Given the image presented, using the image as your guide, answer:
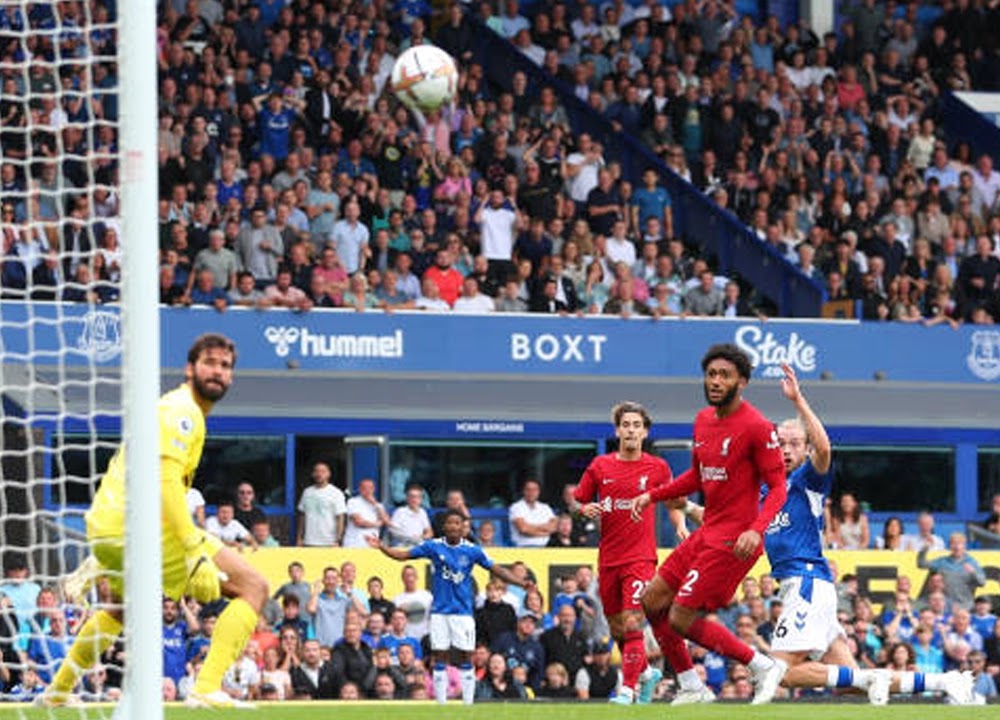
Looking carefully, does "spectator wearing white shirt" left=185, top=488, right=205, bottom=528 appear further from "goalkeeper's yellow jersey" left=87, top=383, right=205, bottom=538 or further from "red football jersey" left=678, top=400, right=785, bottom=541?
"goalkeeper's yellow jersey" left=87, top=383, right=205, bottom=538

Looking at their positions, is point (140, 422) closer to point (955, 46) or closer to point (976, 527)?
point (976, 527)

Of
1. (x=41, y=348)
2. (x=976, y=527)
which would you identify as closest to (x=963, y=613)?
(x=976, y=527)

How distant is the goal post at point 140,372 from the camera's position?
8453mm

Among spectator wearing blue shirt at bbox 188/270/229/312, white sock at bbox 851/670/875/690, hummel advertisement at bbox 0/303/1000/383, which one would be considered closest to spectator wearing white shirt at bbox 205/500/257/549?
hummel advertisement at bbox 0/303/1000/383

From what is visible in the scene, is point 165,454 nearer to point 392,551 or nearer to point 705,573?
point 705,573

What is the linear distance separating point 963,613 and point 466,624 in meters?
5.64

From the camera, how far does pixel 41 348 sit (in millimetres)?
20641

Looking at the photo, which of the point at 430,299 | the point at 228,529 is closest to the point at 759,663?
the point at 228,529

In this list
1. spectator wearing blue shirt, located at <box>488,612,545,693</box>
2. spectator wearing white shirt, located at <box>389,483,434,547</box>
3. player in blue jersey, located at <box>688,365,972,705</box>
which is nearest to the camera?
player in blue jersey, located at <box>688,365,972,705</box>

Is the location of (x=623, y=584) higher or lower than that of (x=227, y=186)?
lower

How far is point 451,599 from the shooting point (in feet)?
63.1

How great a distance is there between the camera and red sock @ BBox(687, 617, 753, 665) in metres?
13.7

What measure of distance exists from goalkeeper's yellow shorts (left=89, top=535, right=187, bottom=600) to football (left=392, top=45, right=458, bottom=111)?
37.8 feet

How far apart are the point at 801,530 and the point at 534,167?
12.5 metres
